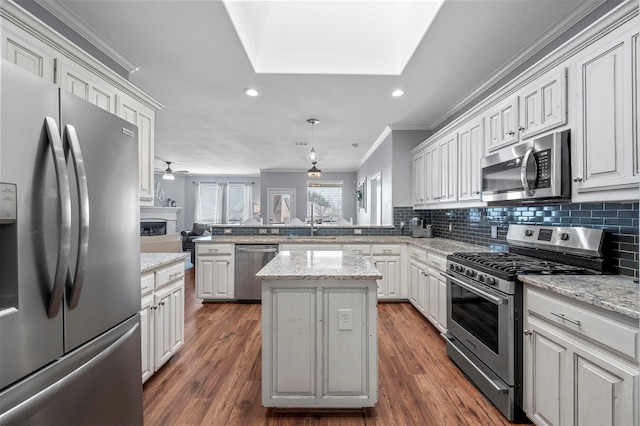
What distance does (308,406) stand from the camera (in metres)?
1.73

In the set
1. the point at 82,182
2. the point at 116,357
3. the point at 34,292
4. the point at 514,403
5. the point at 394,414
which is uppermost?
the point at 82,182

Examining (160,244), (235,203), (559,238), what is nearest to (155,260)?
(559,238)

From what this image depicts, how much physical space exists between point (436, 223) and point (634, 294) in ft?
9.94

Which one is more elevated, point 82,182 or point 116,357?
point 82,182

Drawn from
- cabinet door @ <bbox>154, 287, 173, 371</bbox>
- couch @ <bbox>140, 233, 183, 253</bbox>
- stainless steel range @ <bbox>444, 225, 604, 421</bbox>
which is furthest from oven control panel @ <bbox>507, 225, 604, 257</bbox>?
couch @ <bbox>140, 233, 183, 253</bbox>

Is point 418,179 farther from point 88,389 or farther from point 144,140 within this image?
point 88,389

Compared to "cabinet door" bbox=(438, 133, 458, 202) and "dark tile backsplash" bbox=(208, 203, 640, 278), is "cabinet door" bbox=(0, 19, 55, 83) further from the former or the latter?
"cabinet door" bbox=(438, 133, 458, 202)

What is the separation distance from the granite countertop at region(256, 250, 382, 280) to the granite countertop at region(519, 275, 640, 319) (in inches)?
35.0

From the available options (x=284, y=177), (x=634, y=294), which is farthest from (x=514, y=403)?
(x=284, y=177)

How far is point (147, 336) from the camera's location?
2002mm

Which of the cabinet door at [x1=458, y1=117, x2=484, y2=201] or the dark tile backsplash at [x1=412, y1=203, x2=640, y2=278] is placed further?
the cabinet door at [x1=458, y1=117, x2=484, y2=201]

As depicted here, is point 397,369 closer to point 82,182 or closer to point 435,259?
point 435,259

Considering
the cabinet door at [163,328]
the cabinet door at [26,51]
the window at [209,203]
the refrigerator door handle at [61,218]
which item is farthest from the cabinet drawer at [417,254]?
the window at [209,203]

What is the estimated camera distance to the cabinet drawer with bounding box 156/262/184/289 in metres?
2.15
